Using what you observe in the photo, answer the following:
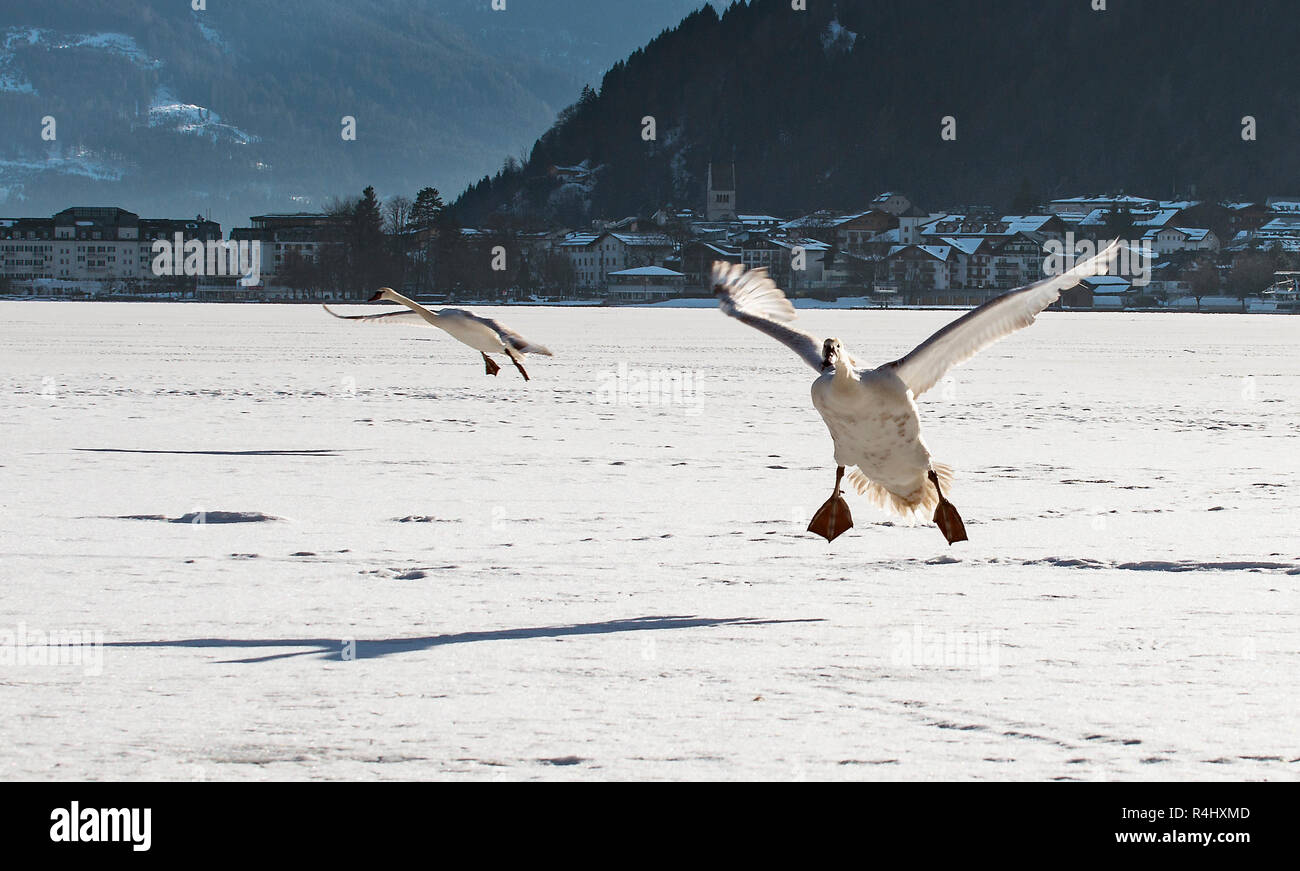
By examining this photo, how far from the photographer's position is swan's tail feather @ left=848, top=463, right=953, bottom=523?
318 inches

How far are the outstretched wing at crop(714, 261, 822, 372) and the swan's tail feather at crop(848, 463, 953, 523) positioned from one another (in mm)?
919

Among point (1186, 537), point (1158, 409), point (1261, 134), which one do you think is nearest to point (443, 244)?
point (1261, 134)

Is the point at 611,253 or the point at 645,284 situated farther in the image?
the point at 611,253

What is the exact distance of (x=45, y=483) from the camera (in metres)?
11.4

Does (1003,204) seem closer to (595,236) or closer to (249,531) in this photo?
(595,236)

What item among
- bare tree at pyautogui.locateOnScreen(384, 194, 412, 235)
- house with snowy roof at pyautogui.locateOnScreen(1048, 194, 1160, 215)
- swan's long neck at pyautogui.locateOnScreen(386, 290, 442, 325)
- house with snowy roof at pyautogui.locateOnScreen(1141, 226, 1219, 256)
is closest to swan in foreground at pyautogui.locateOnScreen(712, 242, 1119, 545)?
swan's long neck at pyautogui.locateOnScreen(386, 290, 442, 325)

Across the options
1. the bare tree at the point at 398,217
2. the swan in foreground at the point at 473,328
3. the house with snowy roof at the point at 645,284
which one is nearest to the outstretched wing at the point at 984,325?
the swan in foreground at the point at 473,328

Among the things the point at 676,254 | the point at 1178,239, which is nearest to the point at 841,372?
the point at 676,254

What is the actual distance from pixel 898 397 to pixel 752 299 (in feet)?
7.12

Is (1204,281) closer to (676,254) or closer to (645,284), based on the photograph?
(645,284)

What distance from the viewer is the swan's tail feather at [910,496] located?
8070 millimetres

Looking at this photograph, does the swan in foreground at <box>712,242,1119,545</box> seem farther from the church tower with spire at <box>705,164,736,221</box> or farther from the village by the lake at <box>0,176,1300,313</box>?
the church tower with spire at <box>705,164,736,221</box>

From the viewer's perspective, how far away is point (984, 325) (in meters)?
7.50
